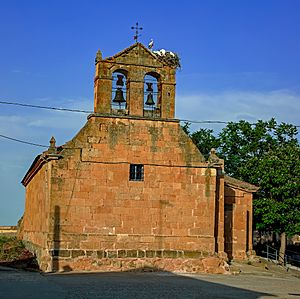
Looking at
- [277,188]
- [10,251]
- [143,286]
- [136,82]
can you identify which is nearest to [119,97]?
[136,82]

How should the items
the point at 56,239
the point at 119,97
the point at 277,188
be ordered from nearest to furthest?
1. the point at 56,239
2. the point at 119,97
3. the point at 277,188

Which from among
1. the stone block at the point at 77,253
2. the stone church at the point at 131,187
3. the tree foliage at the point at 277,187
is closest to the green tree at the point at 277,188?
the tree foliage at the point at 277,187

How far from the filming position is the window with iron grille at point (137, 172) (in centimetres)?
2486

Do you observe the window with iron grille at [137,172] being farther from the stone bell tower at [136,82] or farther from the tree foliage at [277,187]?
→ the tree foliage at [277,187]

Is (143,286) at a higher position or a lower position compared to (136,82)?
lower

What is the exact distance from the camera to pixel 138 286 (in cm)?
1842

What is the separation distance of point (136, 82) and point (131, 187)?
4547mm

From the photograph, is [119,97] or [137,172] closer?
[137,172]

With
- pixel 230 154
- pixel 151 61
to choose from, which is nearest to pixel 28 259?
pixel 151 61

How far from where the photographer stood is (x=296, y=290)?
1977cm

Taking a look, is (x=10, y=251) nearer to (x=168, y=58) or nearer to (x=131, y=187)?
(x=131, y=187)

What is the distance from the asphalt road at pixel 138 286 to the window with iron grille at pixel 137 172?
4103 millimetres

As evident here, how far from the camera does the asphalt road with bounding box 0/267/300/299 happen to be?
1605cm

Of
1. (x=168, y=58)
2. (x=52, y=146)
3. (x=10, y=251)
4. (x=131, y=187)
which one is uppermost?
(x=168, y=58)
